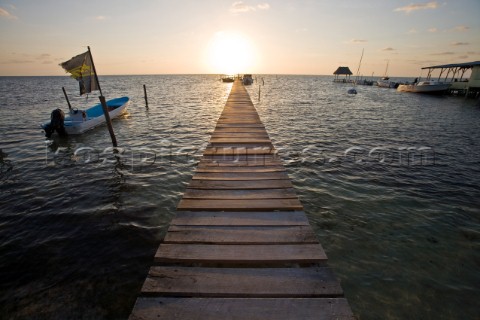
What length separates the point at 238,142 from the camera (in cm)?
841

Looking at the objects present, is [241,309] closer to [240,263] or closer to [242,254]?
[240,263]

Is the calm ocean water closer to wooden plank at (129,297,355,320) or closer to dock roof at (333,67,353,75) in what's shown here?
wooden plank at (129,297,355,320)

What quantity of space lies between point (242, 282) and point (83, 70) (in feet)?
45.5

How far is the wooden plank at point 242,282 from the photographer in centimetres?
256

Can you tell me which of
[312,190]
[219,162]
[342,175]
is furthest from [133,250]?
[342,175]

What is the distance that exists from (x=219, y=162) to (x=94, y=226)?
3750 millimetres

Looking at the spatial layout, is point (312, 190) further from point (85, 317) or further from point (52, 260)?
point (52, 260)

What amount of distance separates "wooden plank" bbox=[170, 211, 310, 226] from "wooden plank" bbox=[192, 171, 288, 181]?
146 cm

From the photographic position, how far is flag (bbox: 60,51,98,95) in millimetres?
11828

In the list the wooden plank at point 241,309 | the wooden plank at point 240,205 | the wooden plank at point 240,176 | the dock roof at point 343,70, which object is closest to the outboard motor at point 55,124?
the wooden plank at point 240,176

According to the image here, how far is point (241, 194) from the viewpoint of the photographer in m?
4.84

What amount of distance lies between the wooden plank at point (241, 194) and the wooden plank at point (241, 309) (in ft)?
7.54

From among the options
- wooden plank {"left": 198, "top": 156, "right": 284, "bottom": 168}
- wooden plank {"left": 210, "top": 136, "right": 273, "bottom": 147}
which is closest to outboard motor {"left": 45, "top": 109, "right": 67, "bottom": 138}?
wooden plank {"left": 210, "top": 136, "right": 273, "bottom": 147}

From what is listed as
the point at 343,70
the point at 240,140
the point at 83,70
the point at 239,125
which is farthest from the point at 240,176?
the point at 343,70
